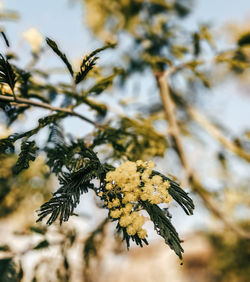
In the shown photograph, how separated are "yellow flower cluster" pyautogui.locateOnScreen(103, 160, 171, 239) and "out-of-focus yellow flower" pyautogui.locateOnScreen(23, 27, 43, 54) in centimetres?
191

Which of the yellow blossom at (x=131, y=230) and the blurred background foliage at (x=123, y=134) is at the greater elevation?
the blurred background foliage at (x=123, y=134)

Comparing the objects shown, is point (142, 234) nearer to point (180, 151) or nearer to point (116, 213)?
point (116, 213)

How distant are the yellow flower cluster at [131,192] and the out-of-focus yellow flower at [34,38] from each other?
6.27ft

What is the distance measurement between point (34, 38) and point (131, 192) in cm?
210

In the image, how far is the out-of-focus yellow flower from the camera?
91.9 inches

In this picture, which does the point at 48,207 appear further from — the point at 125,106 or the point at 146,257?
the point at 146,257

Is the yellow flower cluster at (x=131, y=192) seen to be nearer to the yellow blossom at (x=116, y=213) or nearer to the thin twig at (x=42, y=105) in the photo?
the yellow blossom at (x=116, y=213)

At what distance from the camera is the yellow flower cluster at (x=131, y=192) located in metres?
0.80

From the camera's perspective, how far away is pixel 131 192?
85cm

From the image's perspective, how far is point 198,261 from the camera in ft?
49.6

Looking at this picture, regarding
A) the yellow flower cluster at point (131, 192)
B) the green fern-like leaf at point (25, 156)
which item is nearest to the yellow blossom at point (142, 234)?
the yellow flower cluster at point (131, 192)

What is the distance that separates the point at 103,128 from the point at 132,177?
0.98 meters

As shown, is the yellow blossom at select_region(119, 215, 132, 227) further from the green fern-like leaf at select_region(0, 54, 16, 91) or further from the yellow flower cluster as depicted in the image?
the green fern-like leaf at select_region(0, 54, 16, 91)

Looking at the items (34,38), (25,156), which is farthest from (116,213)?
(34,38)
